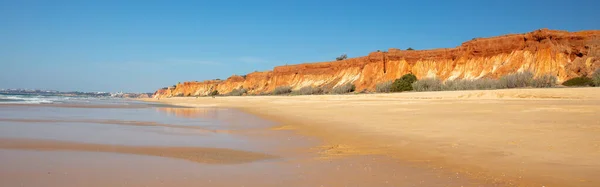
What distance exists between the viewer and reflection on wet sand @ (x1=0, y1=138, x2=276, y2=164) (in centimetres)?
640

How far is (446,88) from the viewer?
41.8 m

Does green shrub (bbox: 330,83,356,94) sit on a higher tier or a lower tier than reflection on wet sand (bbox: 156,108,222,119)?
higher

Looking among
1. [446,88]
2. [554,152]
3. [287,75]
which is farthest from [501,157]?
[287,75]

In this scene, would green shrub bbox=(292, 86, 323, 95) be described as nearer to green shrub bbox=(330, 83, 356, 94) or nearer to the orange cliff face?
the orange cliff face

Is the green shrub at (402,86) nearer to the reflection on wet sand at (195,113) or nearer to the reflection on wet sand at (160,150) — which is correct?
the reflection on wet sand at (195,113)

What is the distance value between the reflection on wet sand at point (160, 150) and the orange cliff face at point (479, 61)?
1626 inches

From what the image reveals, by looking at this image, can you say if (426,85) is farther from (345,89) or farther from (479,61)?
(345,89)

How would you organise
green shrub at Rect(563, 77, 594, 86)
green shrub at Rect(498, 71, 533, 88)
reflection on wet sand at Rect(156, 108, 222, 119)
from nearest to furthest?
1. reflection on wet sand at Rect(156, 108, 222, 119)
2. green shrub at Rect(563, 77, 594, 86)
3. green shrub at Rect(498, 71, 533, 88)

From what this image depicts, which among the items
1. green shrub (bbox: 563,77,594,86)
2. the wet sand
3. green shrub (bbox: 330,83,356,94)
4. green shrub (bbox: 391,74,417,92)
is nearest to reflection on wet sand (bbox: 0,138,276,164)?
the wet sand

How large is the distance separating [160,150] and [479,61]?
50036 mm

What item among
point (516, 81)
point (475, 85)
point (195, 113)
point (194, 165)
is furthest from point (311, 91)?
point (194, 165)

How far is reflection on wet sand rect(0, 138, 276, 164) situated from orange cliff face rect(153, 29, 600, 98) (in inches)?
1626

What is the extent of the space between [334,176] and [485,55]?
169 feet

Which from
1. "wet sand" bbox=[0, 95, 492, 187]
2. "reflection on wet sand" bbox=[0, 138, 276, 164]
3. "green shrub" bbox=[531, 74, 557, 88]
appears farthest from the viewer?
"green shrub" bbox=[531, 74, 557, 88]
